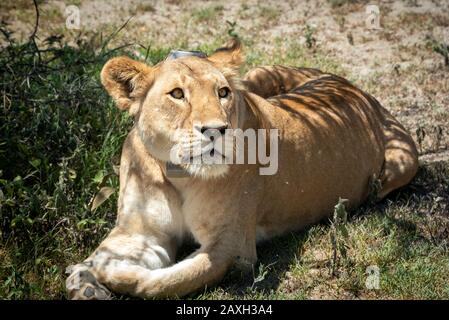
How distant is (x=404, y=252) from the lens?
4094 millimetres

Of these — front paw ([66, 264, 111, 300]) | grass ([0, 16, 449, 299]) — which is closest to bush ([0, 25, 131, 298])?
grass ([0, 16, 449, 299])

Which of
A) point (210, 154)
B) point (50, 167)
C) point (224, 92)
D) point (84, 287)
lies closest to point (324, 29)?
point (50, 167)

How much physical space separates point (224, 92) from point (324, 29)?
4.48m

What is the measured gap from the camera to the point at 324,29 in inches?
311

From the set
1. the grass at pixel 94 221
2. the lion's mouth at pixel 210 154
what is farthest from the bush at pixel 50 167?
the lion's mouth at pixel 210 154

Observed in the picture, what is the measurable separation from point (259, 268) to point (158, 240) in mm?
538

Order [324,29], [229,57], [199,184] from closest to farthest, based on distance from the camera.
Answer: [199,184]
[229,57]
[324,29]

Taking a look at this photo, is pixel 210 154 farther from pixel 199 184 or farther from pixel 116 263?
pixel 116 263

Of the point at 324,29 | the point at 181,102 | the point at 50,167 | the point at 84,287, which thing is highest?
the point at 181,102

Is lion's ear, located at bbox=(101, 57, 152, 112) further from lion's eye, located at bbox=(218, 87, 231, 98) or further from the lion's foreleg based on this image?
the lion's foreleg

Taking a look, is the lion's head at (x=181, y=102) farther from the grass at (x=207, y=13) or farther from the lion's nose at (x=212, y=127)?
the grass at (x=207, y=13)

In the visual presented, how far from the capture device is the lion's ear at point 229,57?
395 centimetres

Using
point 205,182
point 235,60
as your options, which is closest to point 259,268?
point 205,182
